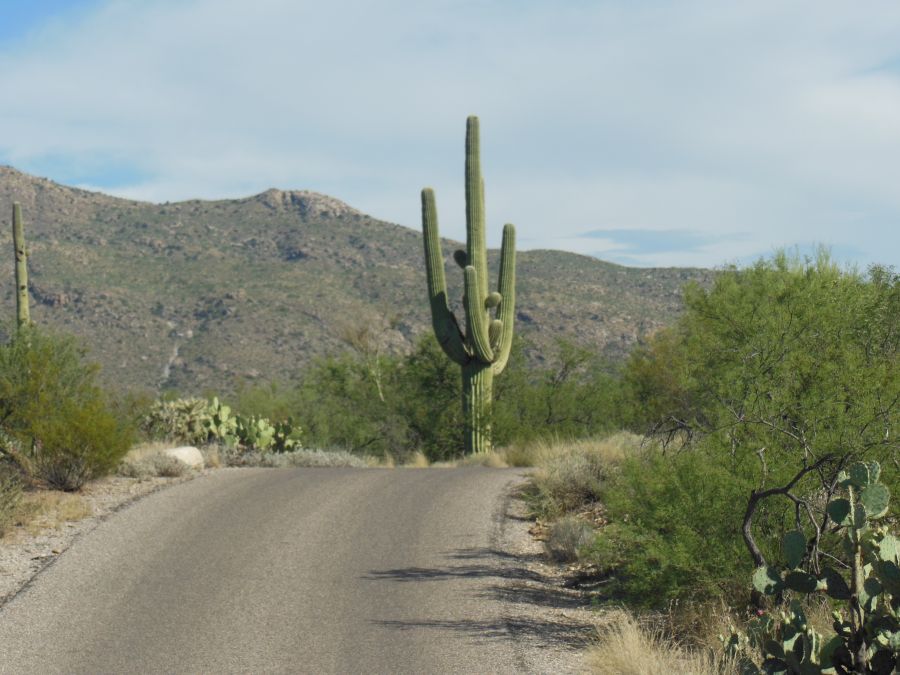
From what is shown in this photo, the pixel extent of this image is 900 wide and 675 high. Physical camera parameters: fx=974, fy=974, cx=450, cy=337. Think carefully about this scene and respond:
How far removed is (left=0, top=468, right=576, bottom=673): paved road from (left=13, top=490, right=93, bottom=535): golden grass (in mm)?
666

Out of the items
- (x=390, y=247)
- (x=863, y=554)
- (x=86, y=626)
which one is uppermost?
(x=390, y=247)

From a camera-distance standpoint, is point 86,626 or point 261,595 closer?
point 86,626

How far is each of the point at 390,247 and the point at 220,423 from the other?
224ft

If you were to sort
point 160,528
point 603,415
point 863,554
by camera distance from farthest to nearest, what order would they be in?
point 603,415 → point 160,528 → point 863,554

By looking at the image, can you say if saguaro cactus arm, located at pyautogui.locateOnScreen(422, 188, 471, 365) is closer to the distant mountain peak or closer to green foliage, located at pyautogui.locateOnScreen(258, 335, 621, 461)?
green foliage, located at pyautogui.locateOnScreen(258, 335, 621, 461)

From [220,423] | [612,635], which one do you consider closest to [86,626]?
[612,635]

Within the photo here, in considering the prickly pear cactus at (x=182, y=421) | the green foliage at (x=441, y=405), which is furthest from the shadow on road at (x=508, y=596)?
the green foliage at (x=441, y=405)

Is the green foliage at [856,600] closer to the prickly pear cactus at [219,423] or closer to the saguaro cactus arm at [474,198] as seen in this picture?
the prickly pear cactus at [219,423]

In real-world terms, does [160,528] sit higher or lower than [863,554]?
lower

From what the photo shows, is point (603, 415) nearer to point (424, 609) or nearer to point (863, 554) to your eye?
point (424, 609)

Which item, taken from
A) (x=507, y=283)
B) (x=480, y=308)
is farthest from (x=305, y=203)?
(x=480, y=308)

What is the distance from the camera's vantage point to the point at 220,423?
21500 millimetres

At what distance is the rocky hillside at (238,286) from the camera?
6488cm

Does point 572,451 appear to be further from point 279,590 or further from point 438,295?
point 438,295
